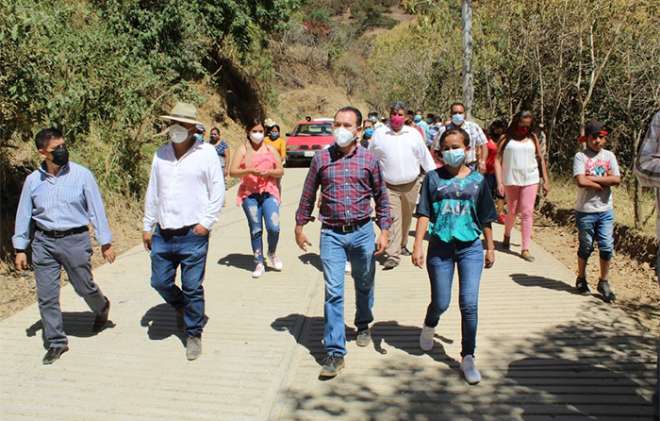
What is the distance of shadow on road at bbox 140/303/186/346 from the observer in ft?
17.6

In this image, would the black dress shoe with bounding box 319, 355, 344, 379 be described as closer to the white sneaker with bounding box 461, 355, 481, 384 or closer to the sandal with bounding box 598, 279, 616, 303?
the white sneaker with bounding box 461, 355, 481, 384

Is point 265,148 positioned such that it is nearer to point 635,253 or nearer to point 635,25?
point 635,253

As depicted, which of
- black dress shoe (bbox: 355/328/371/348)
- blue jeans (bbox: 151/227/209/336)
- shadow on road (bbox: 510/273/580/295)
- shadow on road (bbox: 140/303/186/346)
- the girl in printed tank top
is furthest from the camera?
the girl in printed tank top

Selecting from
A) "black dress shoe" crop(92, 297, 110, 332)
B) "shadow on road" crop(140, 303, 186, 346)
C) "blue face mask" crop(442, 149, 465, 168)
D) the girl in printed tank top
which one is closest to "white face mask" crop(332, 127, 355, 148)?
"blue face mask" crop(442, 149, 465, 168)

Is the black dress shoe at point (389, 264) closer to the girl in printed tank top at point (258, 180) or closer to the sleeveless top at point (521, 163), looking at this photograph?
the girl in printed tank top at point (258, 180)

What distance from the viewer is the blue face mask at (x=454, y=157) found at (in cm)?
430

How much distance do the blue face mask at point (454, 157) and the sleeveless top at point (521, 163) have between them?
3294mm

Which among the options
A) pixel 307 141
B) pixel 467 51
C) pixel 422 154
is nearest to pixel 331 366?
pixel 422 154

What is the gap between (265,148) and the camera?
7094 millimetres

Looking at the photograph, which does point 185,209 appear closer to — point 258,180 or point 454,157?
point 454,157

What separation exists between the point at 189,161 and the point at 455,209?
215 cm

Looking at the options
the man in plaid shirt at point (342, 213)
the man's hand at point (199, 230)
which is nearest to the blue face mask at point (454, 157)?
the man in plaid shirt at point (342, 213)

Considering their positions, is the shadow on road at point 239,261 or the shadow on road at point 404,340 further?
the shadow on road at point 239,261

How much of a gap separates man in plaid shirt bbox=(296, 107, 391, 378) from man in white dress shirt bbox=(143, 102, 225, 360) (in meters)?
0.83
